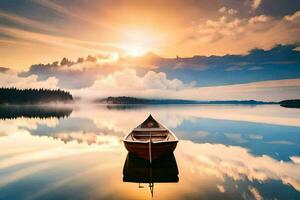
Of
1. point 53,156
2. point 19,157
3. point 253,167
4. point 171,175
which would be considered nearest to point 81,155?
point 53,156

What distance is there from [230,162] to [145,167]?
256 inches

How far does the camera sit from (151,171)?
1808 centimetres

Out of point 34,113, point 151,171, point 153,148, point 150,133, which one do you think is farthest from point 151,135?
point 34,113

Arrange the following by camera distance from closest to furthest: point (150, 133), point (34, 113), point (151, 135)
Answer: point (150, 133), point (151, 135), point (34, 113)

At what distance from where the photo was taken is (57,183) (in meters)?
15.5

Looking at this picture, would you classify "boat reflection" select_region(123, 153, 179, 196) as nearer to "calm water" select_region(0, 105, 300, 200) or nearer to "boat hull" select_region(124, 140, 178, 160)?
"calm water" select_region(0, 105, 300, 200)

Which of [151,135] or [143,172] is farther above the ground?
[151,135]

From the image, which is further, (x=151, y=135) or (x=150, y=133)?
(x=151, y=135)

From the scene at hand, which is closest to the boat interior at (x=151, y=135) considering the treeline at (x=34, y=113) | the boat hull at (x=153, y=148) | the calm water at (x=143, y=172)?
the calm water at (x=143, y=172)

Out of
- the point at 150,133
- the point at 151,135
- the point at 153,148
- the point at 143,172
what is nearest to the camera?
the point at 143,172

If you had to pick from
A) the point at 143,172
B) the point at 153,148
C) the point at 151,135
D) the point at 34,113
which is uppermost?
the point at 153,148

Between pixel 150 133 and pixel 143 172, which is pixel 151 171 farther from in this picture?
pixel 150 133

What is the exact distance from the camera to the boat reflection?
1630 centimetres

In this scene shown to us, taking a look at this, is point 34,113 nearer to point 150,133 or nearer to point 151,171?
point 150,133
